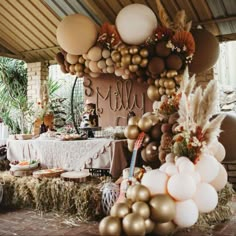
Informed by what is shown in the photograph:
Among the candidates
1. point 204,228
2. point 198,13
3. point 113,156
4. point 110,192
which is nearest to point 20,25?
point 198,13

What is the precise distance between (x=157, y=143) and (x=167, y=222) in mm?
872

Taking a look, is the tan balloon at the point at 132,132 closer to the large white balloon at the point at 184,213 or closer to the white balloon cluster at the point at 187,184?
the white balloon cluster at the point at 187,184

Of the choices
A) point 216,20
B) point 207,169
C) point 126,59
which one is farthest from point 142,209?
point 216,20

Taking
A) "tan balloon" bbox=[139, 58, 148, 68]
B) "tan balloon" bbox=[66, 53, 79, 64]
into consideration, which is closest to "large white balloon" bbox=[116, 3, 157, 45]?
"tan balloon" bbox=[139, 58, 148, 68]

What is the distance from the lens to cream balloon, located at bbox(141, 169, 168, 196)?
2.51 meters

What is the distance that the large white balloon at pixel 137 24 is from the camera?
3.64 metres

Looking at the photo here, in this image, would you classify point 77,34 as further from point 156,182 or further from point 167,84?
point 156,182

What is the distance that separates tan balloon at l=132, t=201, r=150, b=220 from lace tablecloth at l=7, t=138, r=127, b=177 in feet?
3.42

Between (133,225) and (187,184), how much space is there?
54cm

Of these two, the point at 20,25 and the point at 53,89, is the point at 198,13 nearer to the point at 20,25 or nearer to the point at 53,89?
the point at 20,25

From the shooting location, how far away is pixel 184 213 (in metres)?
2.47

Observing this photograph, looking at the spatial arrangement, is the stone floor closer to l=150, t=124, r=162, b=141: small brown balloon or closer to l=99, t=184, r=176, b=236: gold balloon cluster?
l=99, t=184, r=176, b=236: gold balloon cluster

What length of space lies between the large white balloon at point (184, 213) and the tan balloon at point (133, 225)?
14.3 inches

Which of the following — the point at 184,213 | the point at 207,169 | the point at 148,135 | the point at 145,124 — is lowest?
the point at 184,213
